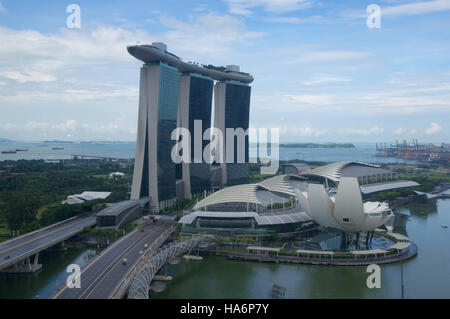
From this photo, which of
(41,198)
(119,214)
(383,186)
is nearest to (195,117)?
(119,214)

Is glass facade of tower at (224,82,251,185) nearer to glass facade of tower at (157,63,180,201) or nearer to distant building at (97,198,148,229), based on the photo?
glass facade of tower at (157,63,180,201)

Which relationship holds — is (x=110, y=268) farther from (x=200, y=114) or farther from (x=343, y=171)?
(x=343, y=171)

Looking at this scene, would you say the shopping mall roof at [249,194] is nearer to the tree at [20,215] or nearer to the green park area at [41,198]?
the green park area at [41,198]

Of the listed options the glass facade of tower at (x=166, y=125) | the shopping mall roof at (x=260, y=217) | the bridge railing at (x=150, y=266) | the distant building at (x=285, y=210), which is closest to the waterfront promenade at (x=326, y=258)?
the distant building at (x=285, y=210)

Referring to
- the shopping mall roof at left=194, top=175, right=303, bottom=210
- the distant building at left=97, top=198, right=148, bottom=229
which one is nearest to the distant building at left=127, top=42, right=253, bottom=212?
the distant building at left=97, top=198, right=148, bottom=229

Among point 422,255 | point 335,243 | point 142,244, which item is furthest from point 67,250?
point 422,255

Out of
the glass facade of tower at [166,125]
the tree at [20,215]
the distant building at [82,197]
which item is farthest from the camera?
the distant building at [82,197]
